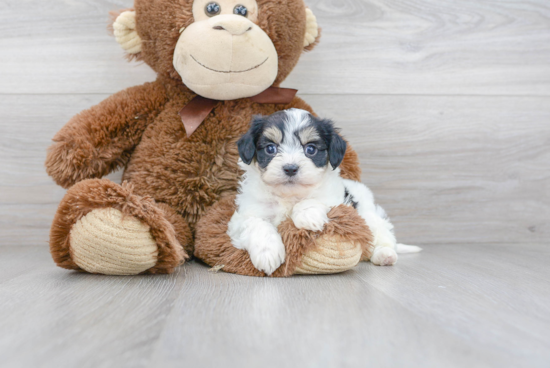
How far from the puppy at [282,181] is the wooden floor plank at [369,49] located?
0.80 meters

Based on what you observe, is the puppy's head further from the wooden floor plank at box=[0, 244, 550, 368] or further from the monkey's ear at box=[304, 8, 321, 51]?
the monkey's ear at box=[304, 8, 321, 51]

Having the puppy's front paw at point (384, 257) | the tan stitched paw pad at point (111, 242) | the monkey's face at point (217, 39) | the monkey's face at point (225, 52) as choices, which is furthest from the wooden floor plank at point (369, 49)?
the tan stitched paw pad at point (111, 242)

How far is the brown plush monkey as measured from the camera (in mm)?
1506

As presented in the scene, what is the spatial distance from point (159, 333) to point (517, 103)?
7.63ft

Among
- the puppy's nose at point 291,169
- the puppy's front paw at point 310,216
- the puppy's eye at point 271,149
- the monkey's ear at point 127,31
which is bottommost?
the puppy's front paw at point 310,216

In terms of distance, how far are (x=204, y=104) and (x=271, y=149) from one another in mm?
439

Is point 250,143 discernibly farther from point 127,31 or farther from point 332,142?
point 127,31

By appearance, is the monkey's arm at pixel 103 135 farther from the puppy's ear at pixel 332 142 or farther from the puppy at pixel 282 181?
the puppy's ear at pixel 332 142

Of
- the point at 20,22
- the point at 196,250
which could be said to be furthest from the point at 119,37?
the point at 196,250

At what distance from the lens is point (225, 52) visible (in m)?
1.73

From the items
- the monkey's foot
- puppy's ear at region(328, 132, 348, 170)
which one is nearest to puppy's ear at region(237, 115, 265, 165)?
puppy's ear at region(328, 132, 348, 170)

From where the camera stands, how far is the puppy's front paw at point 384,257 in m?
1.87

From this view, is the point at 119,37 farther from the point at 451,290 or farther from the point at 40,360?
the point at 451,290

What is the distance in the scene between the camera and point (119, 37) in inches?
75.4
